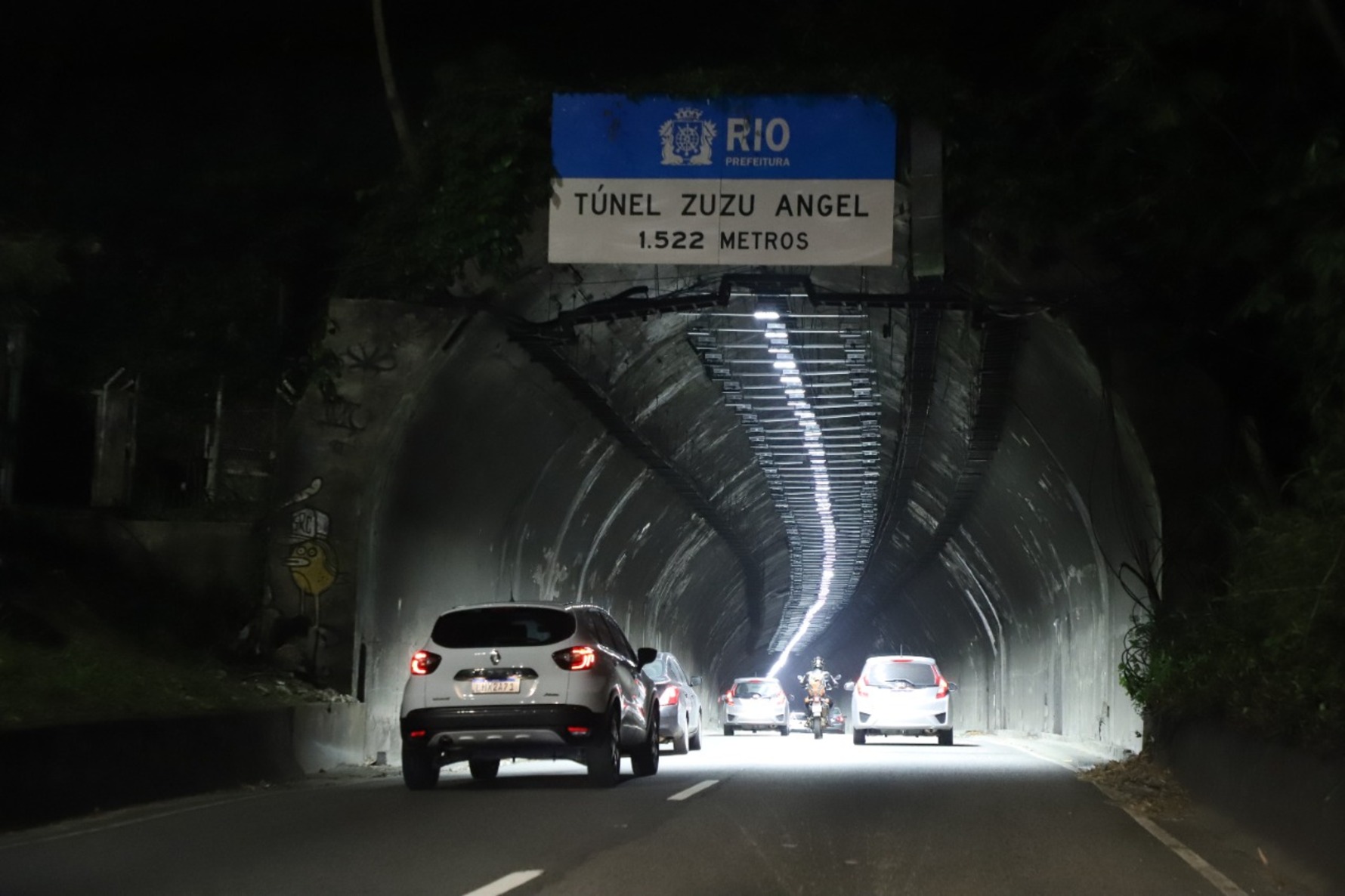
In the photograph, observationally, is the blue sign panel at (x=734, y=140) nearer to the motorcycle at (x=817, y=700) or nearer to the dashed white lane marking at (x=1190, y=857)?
the dashed white lane marking at (x=1190, y=857)

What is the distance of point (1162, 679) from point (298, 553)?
9.87 meters

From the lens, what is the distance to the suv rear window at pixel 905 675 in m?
31.9

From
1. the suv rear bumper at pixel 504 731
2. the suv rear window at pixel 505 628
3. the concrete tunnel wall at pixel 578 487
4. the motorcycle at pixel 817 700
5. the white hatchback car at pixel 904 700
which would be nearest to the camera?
the suv rear bumper at pixel 504 731

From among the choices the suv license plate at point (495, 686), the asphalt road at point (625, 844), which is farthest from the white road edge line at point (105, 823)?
the suv license plate at point (495, 686)

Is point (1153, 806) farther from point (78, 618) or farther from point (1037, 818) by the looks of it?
point (78, 618)

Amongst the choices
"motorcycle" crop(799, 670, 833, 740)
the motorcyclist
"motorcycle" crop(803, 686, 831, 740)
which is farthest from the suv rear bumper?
"motorcycle" crop(803, 686, 831, 740)

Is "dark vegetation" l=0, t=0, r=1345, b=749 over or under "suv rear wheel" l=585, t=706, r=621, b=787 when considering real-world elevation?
over

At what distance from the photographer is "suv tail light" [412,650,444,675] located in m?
15.5

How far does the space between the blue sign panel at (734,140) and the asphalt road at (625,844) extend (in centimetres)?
665

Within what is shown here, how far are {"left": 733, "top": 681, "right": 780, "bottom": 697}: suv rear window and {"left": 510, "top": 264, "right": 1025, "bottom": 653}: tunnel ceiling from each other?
5.61 meters

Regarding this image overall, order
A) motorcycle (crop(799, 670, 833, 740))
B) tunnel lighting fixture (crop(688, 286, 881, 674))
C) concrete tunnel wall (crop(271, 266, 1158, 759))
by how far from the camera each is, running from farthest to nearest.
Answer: motorcycle (crop(799, 670, 833, 740))
tunnel lighting fixture (crop(688, 286, 881, 674))
concrete tunnel wall (crop(271, 266, 1158, 759))

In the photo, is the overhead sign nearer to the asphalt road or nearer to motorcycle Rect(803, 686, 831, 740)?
the asphalt road

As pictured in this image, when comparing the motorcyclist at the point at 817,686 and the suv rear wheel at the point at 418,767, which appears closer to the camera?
the suv rear wheel at the point at 418,767

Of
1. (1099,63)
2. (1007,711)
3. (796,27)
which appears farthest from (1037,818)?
(1007,711)
